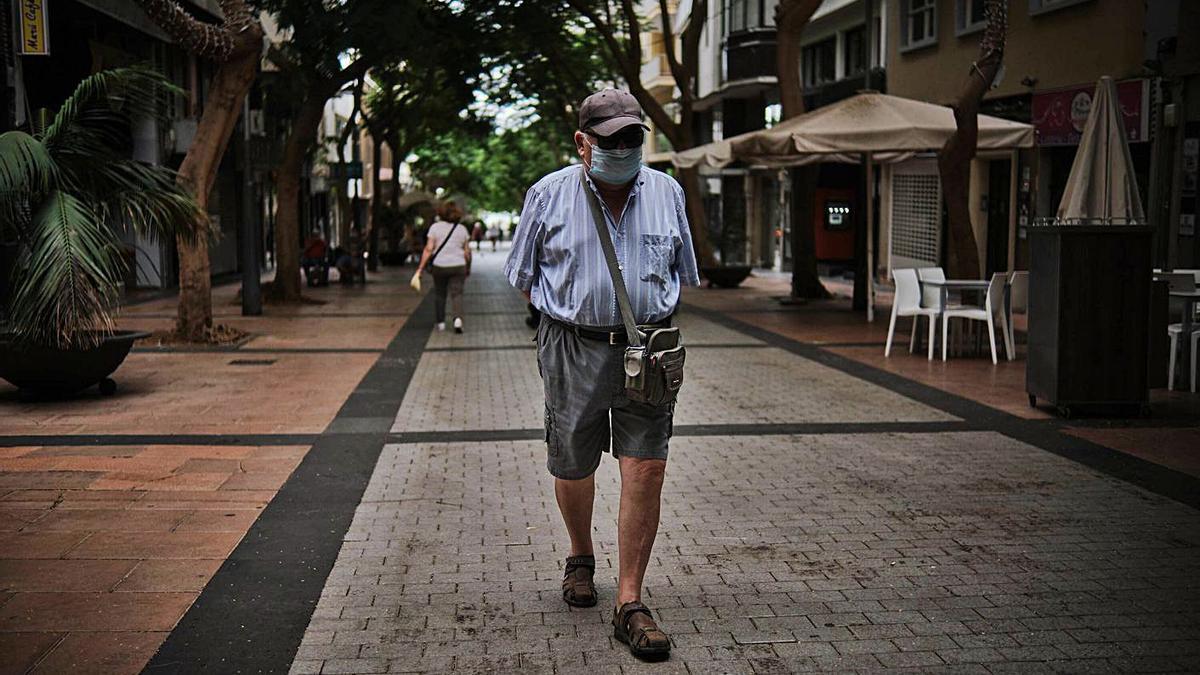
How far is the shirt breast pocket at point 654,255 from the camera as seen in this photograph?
4.60 m

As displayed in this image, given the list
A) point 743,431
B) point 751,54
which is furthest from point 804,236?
point 751,54

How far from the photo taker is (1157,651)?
4.48m

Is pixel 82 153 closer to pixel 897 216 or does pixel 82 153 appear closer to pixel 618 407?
pixel 618 407

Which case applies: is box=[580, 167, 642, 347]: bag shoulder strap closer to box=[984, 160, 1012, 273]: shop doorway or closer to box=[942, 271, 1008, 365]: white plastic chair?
box=[942, 271, 1008, 365]: white plastic chair

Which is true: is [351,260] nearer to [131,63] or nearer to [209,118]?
[209,118]

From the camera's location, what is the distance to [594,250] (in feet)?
15.0

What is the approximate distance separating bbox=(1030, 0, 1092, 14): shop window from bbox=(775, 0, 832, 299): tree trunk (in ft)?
10.1

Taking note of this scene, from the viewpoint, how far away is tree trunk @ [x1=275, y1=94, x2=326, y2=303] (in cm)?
2088

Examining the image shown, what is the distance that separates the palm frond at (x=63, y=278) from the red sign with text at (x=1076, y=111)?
1159cm

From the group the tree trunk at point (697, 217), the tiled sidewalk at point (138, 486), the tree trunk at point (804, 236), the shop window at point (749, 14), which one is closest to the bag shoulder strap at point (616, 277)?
the tiled sidewalk at point (138, 486)

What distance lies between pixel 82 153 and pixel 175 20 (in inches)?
178

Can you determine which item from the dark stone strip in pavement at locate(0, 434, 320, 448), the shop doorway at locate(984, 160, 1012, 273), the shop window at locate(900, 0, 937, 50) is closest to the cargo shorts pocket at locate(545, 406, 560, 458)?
the dark stone strip in pavement at locate(0, 434, 320, 448)

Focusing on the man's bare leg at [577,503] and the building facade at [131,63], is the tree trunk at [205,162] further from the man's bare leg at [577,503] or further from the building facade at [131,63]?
the man's bare leg at [577,503]

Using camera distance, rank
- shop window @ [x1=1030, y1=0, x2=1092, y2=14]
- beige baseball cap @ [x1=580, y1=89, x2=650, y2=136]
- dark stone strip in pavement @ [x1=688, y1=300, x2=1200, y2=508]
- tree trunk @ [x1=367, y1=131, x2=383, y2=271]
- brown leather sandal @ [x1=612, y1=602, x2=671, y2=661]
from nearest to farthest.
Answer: brown leather sandal @ [x1=612, y1=602, x2=671, y2=661], beige baseball cap @ [x1=580, y1=89, x2=650, y2=136], dark stone strip in pavement @ [x1=688, y1=300, x2=1200, y2=508], shop window @ [x1=1030, y1=0, x2=1092, y2=14], tree trunk @ [x1=367, y1=131, x2=383, y2=271]
